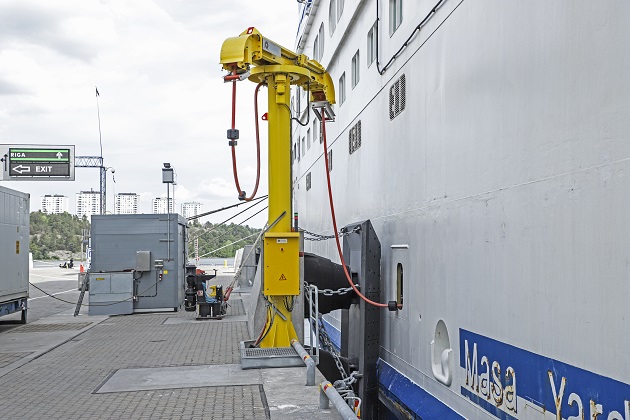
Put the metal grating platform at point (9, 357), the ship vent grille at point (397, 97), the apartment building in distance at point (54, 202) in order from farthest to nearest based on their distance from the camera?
the apartment building in distance at point (54, 202), the metal grating platform at point (9, 357), the ship vent grille at point (397, 97)

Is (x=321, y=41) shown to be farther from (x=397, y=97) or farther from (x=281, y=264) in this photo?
(x=281, y=264)

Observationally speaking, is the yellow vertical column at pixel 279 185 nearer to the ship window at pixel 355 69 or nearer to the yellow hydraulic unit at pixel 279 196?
the yellow hydraulic unit at pixel 279 196

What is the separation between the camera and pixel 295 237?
8.30 meters

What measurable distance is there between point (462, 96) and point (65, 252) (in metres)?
113

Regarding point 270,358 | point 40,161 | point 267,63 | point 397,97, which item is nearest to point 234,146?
point 267,63

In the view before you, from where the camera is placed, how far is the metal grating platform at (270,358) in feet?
25.8

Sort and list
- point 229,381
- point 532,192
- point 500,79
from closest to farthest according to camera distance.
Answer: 1. point 532,192
2. point 500,79
3. point 229,381

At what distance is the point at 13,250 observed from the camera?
14.7 m

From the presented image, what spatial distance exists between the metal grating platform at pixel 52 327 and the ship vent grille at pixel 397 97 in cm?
882

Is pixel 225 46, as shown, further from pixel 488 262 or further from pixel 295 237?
pixel 488 262

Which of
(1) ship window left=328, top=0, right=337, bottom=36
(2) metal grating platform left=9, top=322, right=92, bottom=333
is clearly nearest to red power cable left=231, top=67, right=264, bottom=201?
(1) ship window left=328, top=0, right=337, bottom=36

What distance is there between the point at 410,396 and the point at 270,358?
1.70 m

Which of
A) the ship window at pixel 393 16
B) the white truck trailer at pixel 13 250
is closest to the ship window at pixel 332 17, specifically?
the ship window at pixel 393 16

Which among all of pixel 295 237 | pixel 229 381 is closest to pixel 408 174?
pixel 295 237
